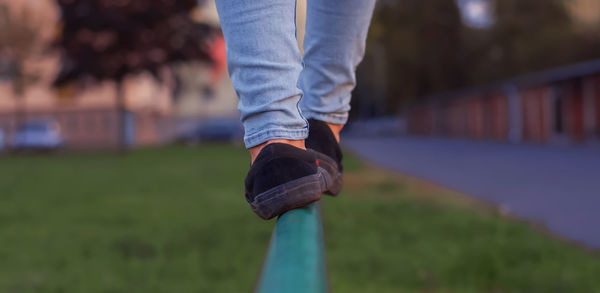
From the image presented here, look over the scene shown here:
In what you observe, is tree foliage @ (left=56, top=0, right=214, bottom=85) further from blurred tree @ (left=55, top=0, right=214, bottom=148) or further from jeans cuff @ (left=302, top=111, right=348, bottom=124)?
jeans cuff @ (left=302, top=111, right=348, bottom=124)

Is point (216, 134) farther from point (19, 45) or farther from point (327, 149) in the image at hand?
point (327, 149)

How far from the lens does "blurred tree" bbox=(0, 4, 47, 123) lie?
24.4m

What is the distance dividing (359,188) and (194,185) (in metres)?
2.76

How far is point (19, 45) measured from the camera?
24.9m

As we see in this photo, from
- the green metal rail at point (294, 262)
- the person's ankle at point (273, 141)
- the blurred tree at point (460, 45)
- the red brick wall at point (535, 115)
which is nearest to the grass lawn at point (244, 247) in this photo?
the person's ankle at point (273, 141)

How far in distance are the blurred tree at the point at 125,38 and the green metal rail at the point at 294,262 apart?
19387 millimetres

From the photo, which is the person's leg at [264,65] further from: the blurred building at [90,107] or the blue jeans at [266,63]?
the blurred building at [90,107]

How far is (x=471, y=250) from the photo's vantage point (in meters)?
4.35

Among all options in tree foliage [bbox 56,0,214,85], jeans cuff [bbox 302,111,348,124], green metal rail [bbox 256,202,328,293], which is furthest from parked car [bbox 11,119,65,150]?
green metal rail [bbox 256,202,328,293]

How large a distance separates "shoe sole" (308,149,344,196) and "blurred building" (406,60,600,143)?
18.1m

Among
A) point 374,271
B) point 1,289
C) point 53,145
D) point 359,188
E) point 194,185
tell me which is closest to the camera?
point 1,289

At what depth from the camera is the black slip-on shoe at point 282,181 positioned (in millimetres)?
944

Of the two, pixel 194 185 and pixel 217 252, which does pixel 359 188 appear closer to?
pixel 194 185

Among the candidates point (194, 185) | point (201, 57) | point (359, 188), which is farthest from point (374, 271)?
point (201, 57)
